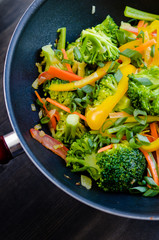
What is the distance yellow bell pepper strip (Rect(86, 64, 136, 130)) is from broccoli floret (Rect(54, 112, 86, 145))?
0.27 ft

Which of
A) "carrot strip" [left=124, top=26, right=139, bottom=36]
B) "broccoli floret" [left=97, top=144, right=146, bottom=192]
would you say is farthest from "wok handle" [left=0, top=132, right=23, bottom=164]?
"carrot strip" [left=124, top=26, right=139, bottom=36]

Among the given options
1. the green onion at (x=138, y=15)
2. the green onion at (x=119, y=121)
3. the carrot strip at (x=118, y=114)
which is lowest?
the green onion at (x=119, y=121)

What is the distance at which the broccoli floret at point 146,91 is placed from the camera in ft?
4.33

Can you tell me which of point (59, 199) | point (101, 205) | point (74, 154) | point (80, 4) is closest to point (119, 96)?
point (74, 154)

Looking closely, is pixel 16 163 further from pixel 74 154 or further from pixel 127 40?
pixel 127 40

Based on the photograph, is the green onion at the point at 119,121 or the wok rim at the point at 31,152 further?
the green onion at the point at 119,121

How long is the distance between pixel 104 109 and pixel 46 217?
34.2 inches

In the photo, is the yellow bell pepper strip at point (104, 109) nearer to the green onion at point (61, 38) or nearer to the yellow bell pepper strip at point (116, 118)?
the yellow bell pepper strip at point (116, 118)

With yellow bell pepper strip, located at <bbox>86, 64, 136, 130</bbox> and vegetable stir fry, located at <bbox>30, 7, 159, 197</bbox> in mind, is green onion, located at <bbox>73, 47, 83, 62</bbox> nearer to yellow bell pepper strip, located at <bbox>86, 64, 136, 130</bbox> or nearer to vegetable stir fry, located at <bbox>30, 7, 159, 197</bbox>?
vegetable stir fry, located at <bbox>30, 7, 159, 197</bbox>

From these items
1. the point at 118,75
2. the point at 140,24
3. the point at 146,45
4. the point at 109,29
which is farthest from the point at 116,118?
the point at 140,24

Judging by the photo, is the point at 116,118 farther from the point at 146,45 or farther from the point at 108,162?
the point at 146,45

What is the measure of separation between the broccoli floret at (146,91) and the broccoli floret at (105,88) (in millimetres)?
98

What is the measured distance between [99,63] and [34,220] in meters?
1.13

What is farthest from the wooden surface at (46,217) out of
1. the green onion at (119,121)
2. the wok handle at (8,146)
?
the green onion at (119,121)
